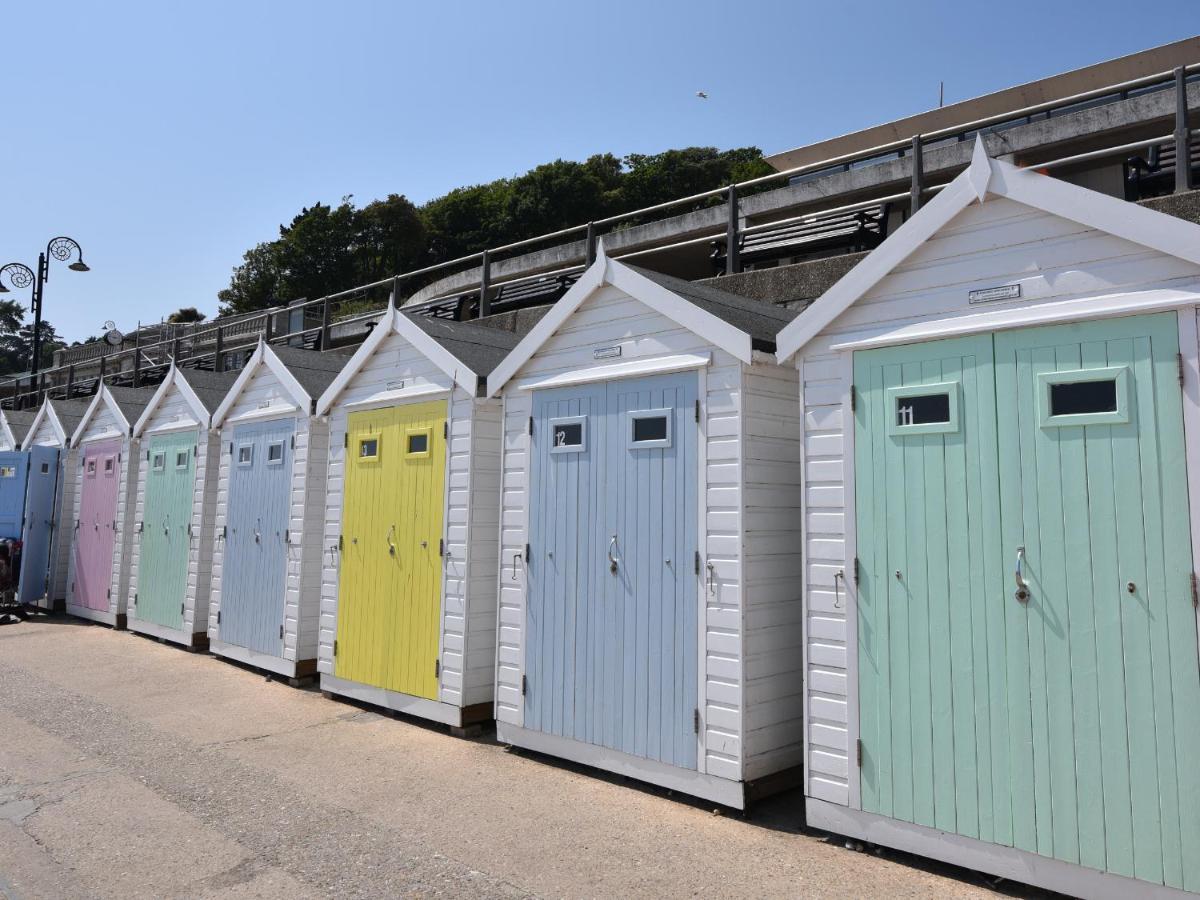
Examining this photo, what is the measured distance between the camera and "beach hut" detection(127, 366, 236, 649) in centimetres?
1094

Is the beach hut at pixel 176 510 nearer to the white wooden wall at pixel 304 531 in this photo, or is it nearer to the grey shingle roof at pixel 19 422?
the white wooden wall at pixel 304 531

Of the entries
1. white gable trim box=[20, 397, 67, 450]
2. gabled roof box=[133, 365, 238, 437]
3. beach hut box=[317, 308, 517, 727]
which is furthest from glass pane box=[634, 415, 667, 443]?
white gable trim box=[20, 397, 67, 450]

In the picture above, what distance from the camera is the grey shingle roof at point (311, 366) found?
9461 mm

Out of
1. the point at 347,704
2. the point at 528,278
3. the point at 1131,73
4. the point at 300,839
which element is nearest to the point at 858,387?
the point at 300,839

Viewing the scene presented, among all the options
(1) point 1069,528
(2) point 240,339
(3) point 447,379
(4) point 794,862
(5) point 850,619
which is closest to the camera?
(1) point 1069,528

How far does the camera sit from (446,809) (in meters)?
5.26

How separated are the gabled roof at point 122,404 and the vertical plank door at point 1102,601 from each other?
41.5 ft

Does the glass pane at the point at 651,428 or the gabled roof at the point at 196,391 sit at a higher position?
the gabled roof at the point at 196,391

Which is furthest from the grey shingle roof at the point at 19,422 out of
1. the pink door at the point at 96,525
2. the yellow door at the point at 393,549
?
the yellow door at the point at 393,549

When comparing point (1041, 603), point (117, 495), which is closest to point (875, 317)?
point (1041, 603)

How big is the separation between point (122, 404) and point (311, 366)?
17.1 ft

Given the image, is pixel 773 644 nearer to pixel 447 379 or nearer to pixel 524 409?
pixel 524 409

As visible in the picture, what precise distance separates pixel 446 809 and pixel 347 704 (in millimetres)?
3347

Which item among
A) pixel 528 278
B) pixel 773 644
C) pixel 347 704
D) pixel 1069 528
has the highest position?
pixel 528 278
